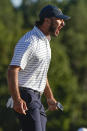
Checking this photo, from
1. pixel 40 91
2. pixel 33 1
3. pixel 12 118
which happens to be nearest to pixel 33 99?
pixel 40 91

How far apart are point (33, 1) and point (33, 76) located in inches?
3246

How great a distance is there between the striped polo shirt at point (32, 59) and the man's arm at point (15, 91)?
0.12m

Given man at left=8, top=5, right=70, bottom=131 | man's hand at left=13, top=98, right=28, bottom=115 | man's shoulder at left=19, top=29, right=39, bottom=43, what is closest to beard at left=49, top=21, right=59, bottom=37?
man at left=8, top=5, right=70, bottom=131

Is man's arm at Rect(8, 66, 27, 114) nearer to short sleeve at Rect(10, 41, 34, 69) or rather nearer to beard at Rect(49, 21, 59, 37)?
short sleeve at Rect(10, 41, 34, 69)

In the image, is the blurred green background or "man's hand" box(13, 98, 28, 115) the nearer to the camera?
"man's hand" box(13, 98, 28, 115)

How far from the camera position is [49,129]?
5138cm

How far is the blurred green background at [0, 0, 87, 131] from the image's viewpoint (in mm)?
47812

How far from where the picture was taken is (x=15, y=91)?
18.6 ft

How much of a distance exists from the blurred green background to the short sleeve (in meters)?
20.3

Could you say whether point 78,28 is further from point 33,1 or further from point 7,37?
point 7,37

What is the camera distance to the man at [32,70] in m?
5.76

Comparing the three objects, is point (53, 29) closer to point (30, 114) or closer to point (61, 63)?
point (30, 114)

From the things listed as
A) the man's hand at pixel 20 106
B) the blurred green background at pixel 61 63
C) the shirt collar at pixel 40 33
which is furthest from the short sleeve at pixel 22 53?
the blurred green background at pixel 61 63

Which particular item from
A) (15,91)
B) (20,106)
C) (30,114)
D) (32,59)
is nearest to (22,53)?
(32,59)
